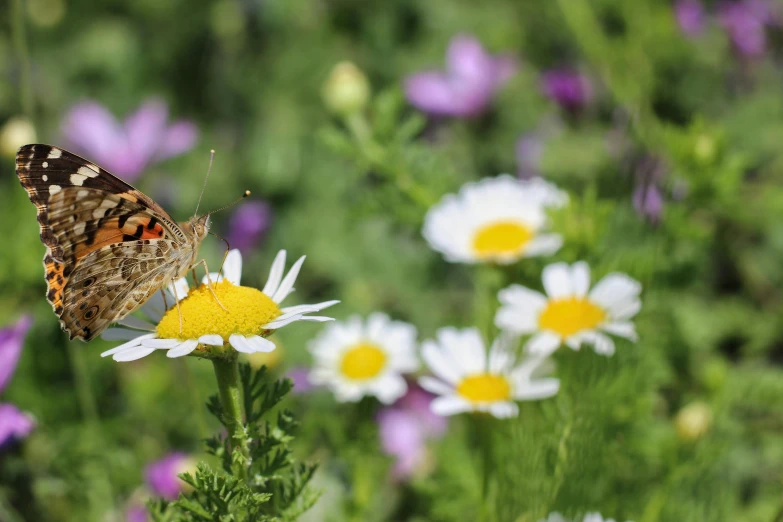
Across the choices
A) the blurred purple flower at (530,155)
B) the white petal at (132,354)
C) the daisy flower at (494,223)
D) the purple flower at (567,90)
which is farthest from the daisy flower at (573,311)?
the purple flower at (567,90)

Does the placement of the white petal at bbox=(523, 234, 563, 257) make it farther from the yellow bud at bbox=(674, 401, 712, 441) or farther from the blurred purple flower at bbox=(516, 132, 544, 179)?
the blurred purple flower at bbox=(516, 132, 544, 179)

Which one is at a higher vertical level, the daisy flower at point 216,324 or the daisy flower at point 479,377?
the daisy flower at point 216,324

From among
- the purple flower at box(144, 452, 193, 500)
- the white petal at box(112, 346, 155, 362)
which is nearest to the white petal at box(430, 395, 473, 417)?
the white petal at box(112, 346, 155, 362)

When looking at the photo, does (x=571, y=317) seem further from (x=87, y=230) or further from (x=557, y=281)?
(x=87, y=230)

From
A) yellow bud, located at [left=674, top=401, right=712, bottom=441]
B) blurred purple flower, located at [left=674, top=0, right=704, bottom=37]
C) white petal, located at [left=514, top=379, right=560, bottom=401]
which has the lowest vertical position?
yellow bud, located at [left=674, top=401, right=712, bottom=441]

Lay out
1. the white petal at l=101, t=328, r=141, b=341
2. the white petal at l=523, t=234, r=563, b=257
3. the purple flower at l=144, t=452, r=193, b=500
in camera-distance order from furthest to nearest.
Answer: the purple flower at l=144, t=452, r=193, b=500
the white petal at l=523, t=234, r=563, b=257
the white petal at l=101, t=328, r=141, b=341

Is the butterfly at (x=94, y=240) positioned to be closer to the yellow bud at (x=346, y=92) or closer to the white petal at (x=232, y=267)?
the white petal at (x=232, y=267)

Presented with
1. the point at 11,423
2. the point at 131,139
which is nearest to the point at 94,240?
the point at 11,423
